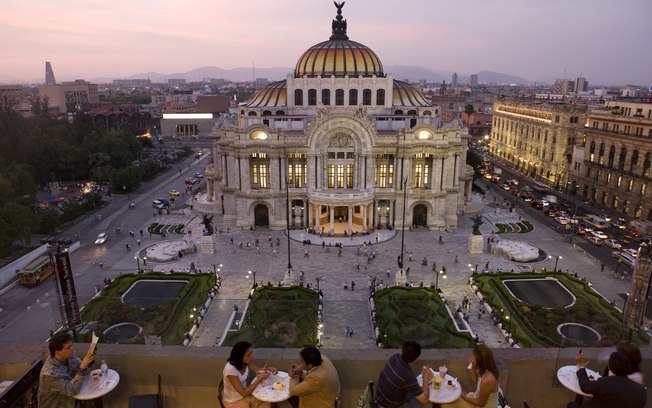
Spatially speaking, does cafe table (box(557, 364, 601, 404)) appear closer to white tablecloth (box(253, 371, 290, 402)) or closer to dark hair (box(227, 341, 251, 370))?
white tablecloth (box(253, 371, 290, 402))

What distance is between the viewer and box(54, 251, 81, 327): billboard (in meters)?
33.9

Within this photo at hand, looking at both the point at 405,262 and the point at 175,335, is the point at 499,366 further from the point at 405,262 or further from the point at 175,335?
the point at 405,262

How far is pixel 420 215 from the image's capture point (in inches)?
2630

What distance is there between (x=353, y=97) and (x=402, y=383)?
217 feet

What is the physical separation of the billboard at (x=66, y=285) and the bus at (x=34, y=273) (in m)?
12.6

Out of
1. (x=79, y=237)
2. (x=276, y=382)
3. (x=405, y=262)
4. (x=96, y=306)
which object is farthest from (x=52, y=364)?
(x=79, y=237)

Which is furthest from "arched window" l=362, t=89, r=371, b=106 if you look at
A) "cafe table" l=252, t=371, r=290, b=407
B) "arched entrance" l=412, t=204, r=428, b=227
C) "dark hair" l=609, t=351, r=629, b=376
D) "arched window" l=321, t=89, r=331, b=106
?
"dark hair" l=609, t=351, r=629, b=376

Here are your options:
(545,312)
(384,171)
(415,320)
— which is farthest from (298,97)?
(545,312)

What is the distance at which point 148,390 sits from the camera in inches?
410

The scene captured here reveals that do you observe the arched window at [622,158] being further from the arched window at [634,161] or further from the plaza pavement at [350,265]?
the plaza pavement at [350,265]

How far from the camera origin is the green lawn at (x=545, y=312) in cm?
3504

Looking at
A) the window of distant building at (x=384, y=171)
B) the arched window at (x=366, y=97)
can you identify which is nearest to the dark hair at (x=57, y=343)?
the window of distant building at (x=384, y=171)

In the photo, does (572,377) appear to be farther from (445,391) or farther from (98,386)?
(98,386)

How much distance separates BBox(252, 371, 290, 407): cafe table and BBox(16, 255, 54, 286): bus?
43.9 m
